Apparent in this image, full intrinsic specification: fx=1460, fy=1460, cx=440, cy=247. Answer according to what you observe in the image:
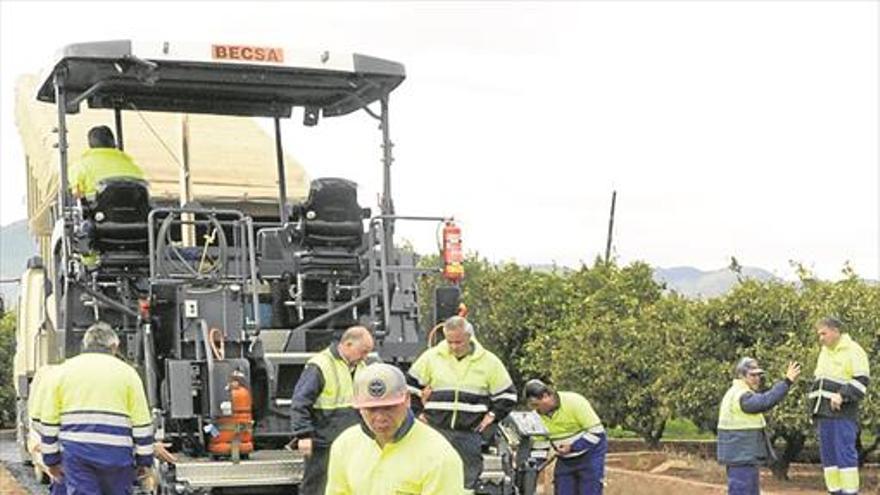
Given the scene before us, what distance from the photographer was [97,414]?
802 cm

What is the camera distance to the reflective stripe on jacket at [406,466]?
14.8 ft

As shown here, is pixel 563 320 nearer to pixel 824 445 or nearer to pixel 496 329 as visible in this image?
pixel 496 329

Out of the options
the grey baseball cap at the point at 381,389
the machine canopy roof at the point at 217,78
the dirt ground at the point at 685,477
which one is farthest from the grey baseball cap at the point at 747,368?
the grey baseball cap at the point at 381,389

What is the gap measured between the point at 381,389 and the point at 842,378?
7300 mm

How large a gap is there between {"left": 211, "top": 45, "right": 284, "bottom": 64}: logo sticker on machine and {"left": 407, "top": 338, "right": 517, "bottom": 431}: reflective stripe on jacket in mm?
2174

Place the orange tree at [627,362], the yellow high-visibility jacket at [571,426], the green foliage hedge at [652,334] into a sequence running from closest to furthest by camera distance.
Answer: the yellow high-visibility jacket at [571,426] → the green foliage hedge at [652,334] → the orange tree at [627,362]

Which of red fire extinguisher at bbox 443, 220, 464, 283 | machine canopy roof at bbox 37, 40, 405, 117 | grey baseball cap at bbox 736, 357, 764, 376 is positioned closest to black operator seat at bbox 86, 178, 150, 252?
machine canopy roof at bbox 37, 40, 405, 117

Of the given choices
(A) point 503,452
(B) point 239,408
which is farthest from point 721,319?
(B) point 239,408

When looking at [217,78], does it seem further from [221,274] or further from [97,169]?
[221,274]

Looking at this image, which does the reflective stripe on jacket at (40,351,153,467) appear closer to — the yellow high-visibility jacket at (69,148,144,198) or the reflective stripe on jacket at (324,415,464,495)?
the yellow high-visibility jacket at (69,148,144,198)

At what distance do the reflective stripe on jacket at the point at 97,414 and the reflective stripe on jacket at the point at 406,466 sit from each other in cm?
363

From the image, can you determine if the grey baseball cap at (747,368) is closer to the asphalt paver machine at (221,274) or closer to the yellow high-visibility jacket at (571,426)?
the yellow high-visibility jacket at (571,426)

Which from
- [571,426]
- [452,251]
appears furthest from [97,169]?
[571,426]

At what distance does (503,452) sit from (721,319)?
4886mm
